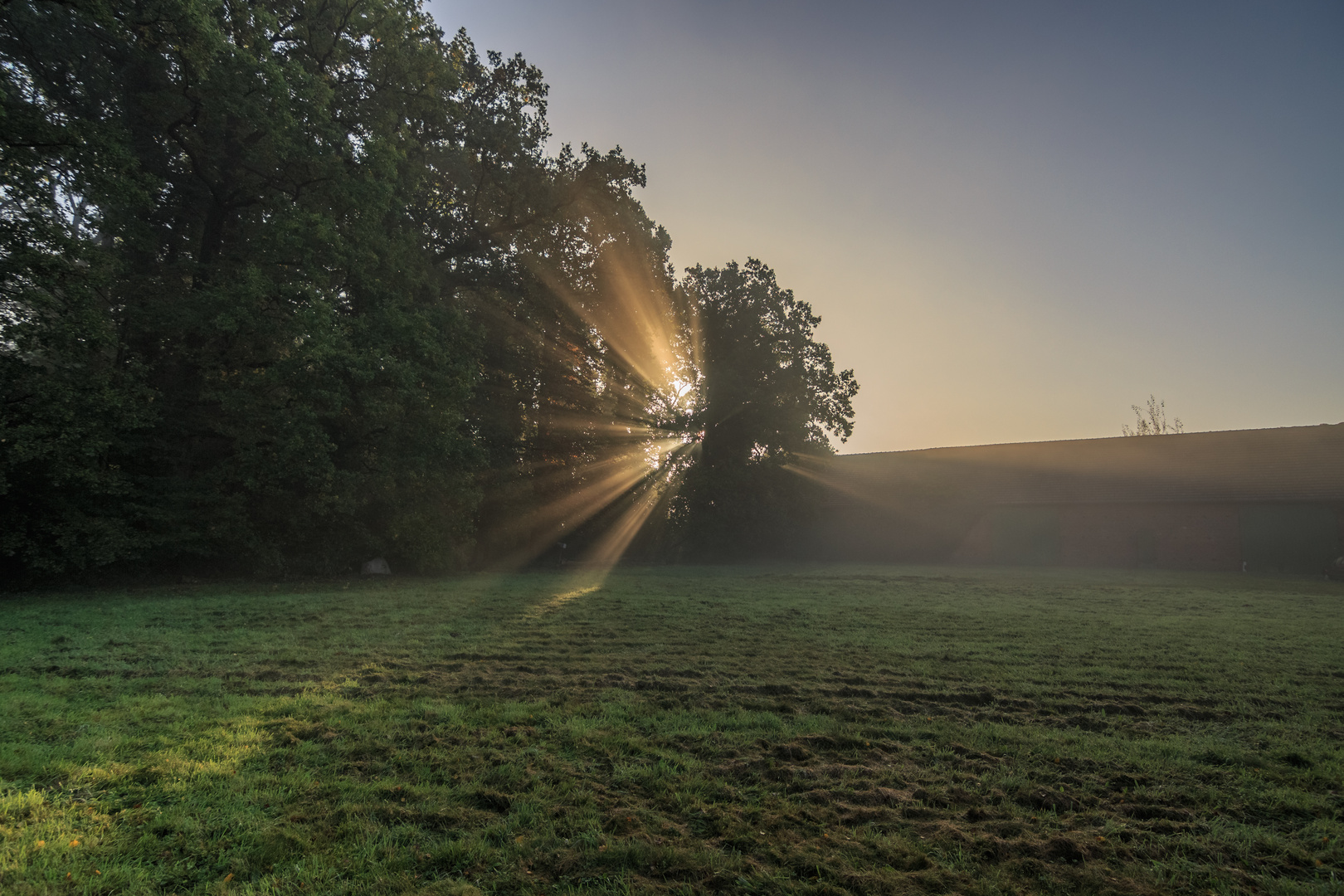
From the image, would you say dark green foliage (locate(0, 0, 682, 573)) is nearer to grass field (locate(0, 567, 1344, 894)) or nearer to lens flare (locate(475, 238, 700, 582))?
lens flare (locate(475, 238, 700, 582))

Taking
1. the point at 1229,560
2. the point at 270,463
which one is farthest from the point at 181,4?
the point at 1229,560

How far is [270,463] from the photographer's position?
635 inches

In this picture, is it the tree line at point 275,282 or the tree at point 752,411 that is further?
the tree at point 752,411

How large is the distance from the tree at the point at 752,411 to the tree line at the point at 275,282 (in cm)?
631

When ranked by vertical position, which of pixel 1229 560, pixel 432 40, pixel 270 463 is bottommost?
pixel 1229 560

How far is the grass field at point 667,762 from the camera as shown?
2.92 metres

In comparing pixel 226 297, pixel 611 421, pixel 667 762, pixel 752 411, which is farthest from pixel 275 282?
pixel 752 411

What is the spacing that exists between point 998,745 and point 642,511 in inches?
1055

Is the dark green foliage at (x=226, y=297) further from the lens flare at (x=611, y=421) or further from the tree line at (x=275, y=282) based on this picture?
the lens flare at (x=611, y=421)

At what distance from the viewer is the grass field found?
2920mm

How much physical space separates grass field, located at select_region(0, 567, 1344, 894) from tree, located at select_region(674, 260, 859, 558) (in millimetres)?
20546

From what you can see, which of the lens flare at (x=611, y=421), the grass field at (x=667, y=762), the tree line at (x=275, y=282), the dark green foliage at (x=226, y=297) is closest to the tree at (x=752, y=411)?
the lens flare at (x=611, y=421)

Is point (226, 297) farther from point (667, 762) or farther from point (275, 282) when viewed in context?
point (667, 762)

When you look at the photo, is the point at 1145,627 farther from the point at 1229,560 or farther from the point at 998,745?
the point at 1229,560
